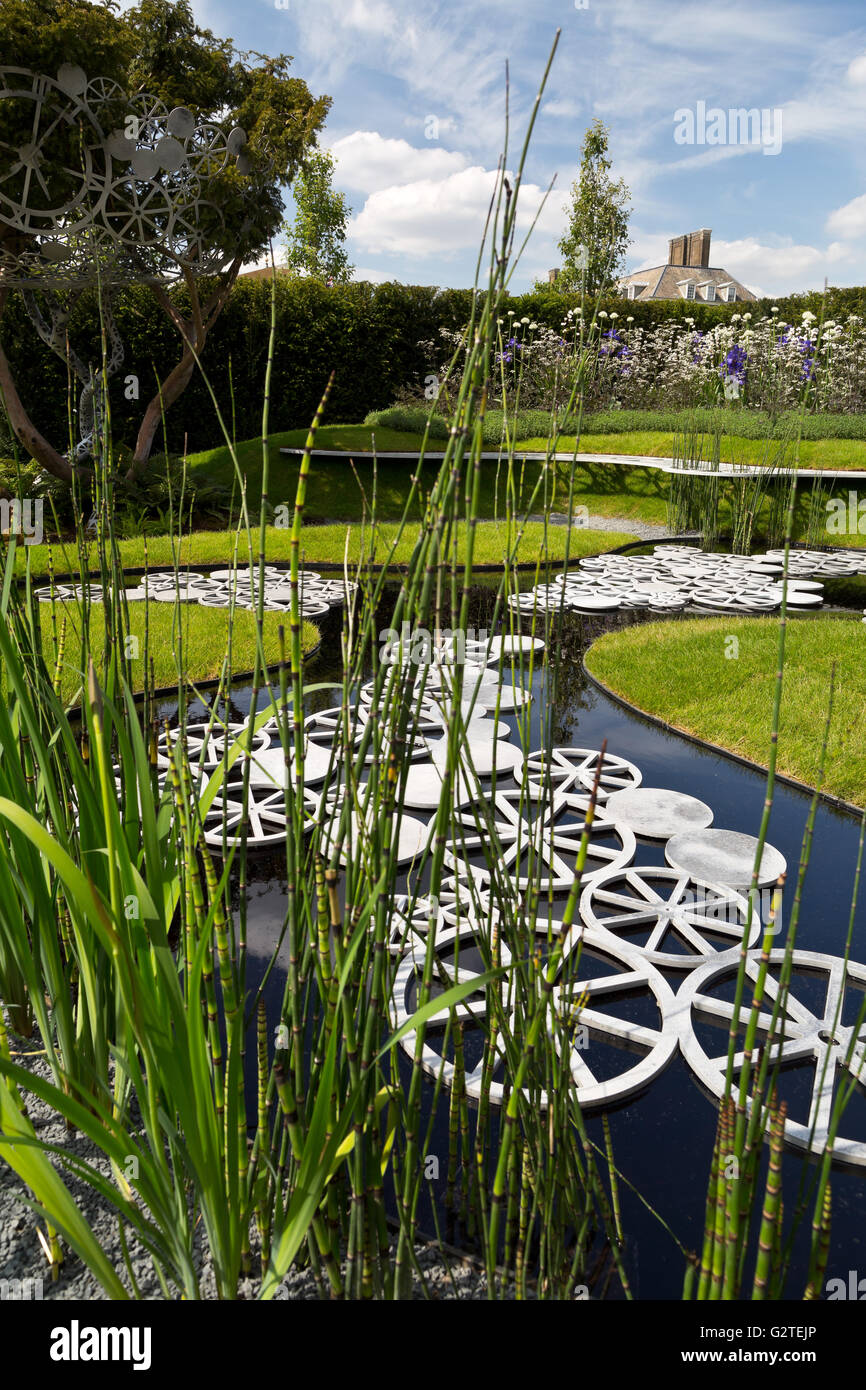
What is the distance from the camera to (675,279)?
1284 inches

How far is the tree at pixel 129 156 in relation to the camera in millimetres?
5141

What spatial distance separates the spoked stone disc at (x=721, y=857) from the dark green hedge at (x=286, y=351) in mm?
9656

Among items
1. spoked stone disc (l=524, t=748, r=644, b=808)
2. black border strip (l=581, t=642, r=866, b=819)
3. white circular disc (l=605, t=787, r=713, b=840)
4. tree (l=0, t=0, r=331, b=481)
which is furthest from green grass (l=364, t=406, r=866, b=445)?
white circular disc (l=605, t=787, r=713, b=840)

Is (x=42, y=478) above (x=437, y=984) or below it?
above

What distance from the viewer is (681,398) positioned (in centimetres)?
1027

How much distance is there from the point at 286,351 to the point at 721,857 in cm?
1121

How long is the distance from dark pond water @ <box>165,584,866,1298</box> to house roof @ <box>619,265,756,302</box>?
32.9 meters

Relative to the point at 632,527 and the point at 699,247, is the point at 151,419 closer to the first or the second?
the point at 632,527

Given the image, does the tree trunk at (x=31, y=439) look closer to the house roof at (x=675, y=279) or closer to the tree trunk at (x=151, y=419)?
the tree trunk at (x=151, y=419)

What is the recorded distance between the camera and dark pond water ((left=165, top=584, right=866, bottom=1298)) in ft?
3.96

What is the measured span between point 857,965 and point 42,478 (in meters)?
7.16
